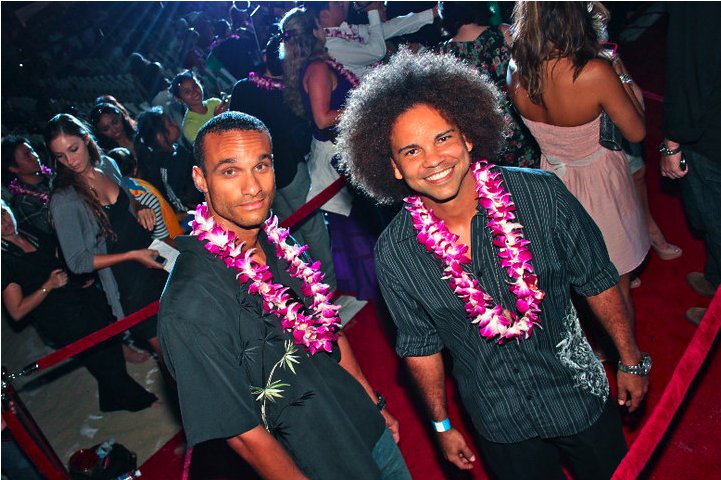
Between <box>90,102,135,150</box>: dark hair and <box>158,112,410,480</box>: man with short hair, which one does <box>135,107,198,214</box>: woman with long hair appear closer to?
<box>90,102,135,150</box>: dark hair

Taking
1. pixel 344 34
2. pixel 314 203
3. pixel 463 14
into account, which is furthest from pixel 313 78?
pixel 463 14

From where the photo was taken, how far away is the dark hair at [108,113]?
5340 millimetres

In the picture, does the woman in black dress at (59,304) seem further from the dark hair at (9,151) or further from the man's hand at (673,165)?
the man's hand at (673,165)

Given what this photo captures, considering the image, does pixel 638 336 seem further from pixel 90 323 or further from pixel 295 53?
pixel 90 323

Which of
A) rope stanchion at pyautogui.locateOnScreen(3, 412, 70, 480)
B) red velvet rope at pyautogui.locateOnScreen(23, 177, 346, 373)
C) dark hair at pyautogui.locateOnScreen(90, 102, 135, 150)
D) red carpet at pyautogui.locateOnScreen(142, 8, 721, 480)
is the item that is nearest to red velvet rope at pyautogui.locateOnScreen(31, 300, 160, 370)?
red velvet rope at pyautogui.locateOnScreen(23, 177, 346, 373)

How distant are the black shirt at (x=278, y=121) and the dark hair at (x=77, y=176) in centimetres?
101

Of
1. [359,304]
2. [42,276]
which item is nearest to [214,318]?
[42,276]

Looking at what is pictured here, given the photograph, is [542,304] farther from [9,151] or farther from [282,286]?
[9,151]

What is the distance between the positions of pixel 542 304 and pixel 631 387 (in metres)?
0.51

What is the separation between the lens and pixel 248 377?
1.82 m

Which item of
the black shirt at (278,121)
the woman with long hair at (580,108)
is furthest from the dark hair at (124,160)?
the woman with long hair at (580,108)

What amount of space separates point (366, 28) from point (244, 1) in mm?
5213

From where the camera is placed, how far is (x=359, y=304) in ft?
15.2

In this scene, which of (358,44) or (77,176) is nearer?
(77,176)
